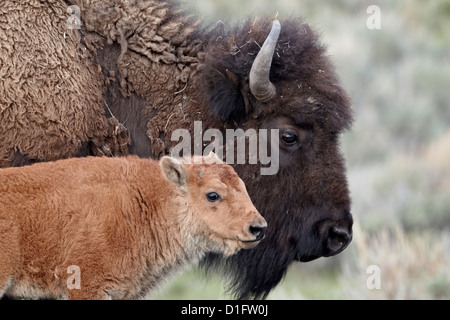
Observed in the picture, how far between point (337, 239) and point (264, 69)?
1434 mm

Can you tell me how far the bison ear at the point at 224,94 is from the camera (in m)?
6.66

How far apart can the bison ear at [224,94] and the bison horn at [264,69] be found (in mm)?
177

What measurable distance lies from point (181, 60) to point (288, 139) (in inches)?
43.7

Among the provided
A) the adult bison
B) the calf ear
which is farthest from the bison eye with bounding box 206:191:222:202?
the adult bison

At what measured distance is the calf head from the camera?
538 cm

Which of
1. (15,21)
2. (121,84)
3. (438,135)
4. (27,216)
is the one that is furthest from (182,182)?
(438,135)

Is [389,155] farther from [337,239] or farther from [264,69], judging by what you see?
[264,69]

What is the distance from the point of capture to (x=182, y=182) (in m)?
5.60

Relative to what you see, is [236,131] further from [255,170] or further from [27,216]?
[27,216]

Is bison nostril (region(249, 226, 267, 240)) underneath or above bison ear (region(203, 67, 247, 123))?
underneath

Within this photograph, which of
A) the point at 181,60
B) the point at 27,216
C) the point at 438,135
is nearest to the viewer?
the point at 27,216

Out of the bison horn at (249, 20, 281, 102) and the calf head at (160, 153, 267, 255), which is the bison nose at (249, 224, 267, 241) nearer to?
the calf head at (160, 153, 267, 255)

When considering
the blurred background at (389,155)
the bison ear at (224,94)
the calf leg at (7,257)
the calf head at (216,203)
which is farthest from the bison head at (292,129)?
the calf leg at (7,257)

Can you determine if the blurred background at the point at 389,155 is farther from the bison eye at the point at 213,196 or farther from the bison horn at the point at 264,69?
the bison eye at the point at 213,196
